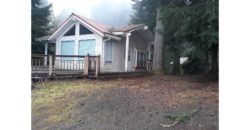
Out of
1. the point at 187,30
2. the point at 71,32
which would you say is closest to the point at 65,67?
Answer: the point at 71,32

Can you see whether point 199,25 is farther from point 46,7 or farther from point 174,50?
point 46,7

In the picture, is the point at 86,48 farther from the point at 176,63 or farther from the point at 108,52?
the point at 176,63

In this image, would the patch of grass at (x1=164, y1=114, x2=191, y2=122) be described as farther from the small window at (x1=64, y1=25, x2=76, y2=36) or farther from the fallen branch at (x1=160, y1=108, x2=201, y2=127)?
the small window at (x1=64, y1=25, x2=76, y2=36)

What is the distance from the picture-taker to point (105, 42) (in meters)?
2.09

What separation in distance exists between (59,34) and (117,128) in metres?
0.85

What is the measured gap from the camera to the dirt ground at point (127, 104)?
1715mm

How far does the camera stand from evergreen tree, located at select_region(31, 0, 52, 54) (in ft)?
5.90

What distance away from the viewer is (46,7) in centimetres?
189

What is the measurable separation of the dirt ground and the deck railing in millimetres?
90

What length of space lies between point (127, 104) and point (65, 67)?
0.53 m

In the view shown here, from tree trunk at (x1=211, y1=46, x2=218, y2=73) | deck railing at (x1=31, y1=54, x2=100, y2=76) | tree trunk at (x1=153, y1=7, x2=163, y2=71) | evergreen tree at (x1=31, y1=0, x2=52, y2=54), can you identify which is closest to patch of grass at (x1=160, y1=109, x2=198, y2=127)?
tree trunk at (x1=211, y1=46, x2=218, y2=73)

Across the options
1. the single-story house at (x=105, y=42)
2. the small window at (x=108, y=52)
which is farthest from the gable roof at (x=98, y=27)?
the small window at (x=108, y=52)
